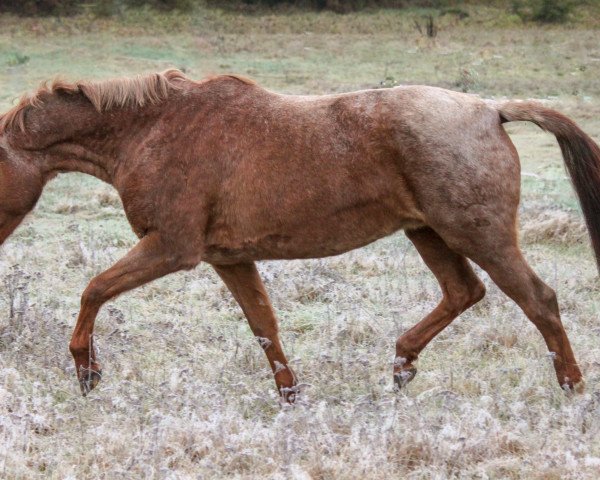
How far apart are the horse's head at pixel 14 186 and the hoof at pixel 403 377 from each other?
217cm

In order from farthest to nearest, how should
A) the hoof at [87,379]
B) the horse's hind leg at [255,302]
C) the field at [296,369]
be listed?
the horse's hind leg at [255,302], the hoof at [87,379], the field at [296,369]

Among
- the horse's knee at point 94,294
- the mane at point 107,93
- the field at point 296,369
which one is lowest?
the field at point 296,369

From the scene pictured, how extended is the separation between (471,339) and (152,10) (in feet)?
91.0

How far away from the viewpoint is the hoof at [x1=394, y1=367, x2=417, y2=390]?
5383 millimetres

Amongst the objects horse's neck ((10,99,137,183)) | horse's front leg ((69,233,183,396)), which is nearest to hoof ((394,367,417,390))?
horse's front leg ((69,233,183,396))

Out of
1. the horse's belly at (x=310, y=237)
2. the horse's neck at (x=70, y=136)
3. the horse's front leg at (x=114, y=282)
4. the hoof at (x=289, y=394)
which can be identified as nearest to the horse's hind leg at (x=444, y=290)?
the horse's belly at (x=310, y=237)

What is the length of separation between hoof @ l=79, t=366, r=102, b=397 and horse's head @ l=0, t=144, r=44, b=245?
0.87 metres

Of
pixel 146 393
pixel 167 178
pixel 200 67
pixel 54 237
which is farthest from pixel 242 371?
pixel 200 67

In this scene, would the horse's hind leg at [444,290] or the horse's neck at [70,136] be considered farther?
the horse's hind leg at [444,290]

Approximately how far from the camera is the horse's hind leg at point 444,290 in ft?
18.3

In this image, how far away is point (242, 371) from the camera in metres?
5.78

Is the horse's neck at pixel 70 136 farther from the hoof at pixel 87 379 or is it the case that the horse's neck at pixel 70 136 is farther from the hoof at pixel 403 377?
the hoof at pixel 403 377

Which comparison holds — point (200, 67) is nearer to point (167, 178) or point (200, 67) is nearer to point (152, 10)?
point (152, 10)

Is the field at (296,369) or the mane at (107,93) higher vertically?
the mane at (107,93)
